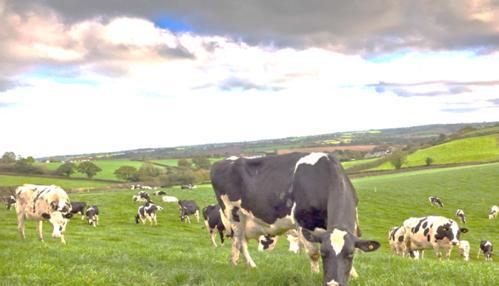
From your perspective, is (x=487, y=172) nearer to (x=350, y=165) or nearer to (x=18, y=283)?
(x=350, y=165)

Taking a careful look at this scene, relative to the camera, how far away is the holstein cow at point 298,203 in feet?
30.2

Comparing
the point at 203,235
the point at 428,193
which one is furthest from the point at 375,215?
the point at 203,235

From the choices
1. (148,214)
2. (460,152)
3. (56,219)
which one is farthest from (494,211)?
(460,152)

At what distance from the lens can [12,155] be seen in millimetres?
124625

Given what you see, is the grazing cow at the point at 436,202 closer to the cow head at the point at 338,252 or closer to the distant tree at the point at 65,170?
the cow head at the point at 338,252

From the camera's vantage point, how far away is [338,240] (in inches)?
361

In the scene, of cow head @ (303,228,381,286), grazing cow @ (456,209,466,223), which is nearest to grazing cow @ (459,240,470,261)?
grazing cow @ (456,209,466,223)

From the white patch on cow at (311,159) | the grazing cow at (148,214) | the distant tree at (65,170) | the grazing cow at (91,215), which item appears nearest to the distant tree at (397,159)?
the distant tree at (65,170)

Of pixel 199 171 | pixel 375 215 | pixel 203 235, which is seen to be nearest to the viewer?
pixel 203 235

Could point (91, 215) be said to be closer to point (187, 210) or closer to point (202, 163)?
point (187, 210)

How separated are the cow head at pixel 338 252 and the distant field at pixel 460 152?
113 meters

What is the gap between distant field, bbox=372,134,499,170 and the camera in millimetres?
115062

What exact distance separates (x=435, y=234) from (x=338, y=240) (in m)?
17.6

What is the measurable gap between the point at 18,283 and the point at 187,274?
3.91 metres
